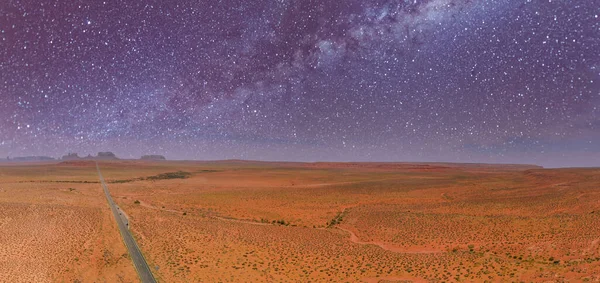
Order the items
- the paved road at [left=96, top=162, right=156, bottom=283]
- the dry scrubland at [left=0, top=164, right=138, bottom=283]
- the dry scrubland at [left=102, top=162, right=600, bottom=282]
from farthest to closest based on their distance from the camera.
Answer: the dry scrubland at [left=102, top=162, right=600, bottom=282] < the dry scrubland at [left=0, top=164, right=138, bottom=283] < the paved road at [left=96, top=162, right=156, bottom=283]

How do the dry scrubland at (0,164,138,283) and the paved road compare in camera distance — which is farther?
the dry scrubland at (0,164,138,283)

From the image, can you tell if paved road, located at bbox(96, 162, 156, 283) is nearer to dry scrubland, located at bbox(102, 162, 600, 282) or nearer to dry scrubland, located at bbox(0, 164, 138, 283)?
dry scrubland, located at bbox(0, 164, 138, 283)

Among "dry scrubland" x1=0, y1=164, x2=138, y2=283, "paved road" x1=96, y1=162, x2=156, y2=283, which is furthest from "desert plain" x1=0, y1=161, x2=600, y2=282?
"paved road" x1=96, y1=162, x2=156, y2=283

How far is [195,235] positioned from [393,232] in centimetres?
1840

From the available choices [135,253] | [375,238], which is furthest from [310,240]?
[135,253]

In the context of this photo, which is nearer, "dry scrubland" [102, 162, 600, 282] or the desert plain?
the desert plain

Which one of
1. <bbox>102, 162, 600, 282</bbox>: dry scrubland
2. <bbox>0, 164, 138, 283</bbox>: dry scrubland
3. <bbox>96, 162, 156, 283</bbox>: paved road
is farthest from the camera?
<bbox>102, 162, 600, 282</bbox>: dry scrubland

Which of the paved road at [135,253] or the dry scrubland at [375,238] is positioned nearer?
the paved road at [135,253]

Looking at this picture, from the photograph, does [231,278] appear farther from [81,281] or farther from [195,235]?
[195,235]

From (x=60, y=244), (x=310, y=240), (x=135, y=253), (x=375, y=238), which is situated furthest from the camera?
(x=375, y=238)

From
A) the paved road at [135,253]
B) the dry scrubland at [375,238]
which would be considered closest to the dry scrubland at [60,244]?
the paved road at [135,253]

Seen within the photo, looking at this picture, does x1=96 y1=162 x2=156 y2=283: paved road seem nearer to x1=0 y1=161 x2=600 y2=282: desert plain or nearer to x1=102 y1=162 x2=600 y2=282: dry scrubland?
x1=0 y1=161 x2=600 y2=282: desert plain

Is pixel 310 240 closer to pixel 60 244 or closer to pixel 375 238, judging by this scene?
pixel 375 238

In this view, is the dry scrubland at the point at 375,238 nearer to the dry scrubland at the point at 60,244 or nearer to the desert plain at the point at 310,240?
the desert plain at the point at 310,240
